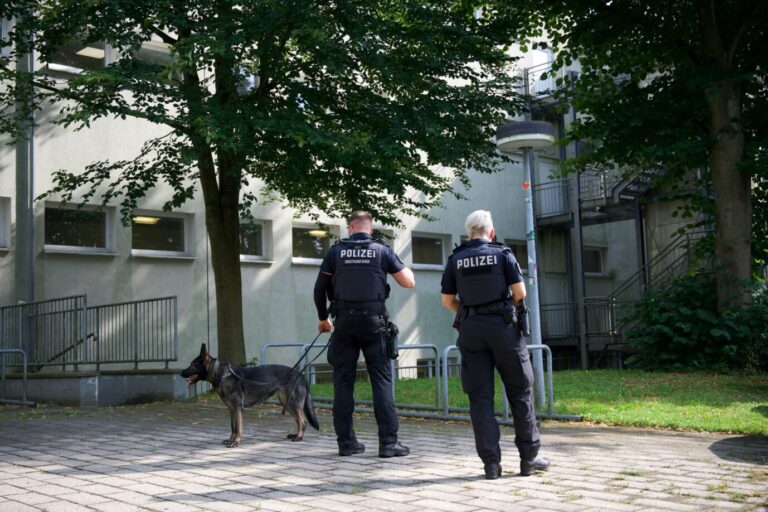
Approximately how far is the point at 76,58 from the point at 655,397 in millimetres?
12605

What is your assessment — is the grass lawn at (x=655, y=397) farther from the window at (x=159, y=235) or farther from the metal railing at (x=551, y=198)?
the metal railing at (x=551, y=198)

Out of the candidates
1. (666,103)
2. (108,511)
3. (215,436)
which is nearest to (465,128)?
(666,103)

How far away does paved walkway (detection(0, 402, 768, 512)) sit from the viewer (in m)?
5.21

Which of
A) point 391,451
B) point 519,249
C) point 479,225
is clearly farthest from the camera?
point 519,249

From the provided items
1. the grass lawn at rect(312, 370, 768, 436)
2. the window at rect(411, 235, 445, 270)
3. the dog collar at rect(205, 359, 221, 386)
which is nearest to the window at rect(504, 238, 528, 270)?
the window at rect(411, 235, 445, 270)

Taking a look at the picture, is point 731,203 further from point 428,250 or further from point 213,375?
point 213,375

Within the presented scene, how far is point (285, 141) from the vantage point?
12.4 m

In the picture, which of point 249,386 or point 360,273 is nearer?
point 360,273

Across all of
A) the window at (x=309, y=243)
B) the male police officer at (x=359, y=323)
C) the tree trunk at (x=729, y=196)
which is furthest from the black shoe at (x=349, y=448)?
the window at (x=309, y=243)

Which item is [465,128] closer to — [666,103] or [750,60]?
[666,103]

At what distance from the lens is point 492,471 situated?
5.96 meters

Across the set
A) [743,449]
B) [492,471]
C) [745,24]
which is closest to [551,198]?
[745,24]

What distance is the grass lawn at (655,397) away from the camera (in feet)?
31.3

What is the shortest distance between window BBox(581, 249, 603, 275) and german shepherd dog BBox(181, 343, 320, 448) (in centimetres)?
2126
